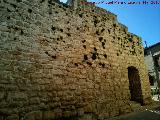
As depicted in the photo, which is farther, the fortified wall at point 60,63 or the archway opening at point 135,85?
the archway opening at point 135,85

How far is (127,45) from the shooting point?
8.25 meters

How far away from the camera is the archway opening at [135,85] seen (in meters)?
8.28

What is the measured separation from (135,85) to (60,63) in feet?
13.9

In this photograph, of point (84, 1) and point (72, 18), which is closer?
point (72, 18)

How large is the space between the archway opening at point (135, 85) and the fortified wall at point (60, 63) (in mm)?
723

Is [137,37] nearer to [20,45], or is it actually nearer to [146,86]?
[146,86]

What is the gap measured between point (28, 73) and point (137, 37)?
238 inches

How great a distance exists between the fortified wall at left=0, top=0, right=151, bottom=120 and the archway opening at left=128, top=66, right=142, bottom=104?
2.37ft

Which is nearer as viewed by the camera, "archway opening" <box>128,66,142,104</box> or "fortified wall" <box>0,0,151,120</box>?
"fortified wall" <box>0,0,151,120</box>

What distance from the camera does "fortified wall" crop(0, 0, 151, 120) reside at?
452 centimetres

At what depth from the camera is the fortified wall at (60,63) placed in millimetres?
4516

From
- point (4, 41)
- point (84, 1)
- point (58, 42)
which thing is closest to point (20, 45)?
point (4, 41)

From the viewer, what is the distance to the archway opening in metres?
8.28

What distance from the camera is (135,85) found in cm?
841
